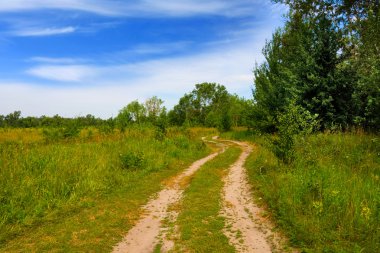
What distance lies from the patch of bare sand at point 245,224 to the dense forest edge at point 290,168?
1.16 feet

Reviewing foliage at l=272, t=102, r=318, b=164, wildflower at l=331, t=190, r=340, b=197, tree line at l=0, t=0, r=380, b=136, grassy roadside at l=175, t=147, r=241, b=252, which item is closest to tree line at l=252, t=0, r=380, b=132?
tree line at l=0, t=0, r=380, b=136

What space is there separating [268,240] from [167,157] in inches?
436

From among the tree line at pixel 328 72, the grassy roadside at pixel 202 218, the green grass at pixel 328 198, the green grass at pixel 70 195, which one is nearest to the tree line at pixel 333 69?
the tree line at pixel 328 72

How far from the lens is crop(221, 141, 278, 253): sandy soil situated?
5539mm

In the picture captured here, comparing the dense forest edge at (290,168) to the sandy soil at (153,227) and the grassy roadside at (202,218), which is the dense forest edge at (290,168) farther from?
the grassy roadside at (202,218)

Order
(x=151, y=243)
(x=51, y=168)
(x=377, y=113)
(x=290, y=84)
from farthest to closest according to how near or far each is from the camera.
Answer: (x=290, y=84)
(x=377, y=113)
(x=51, y=168)
(x=151, y=243)

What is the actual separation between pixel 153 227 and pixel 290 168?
5.89 meters

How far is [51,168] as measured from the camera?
10422 millimetres

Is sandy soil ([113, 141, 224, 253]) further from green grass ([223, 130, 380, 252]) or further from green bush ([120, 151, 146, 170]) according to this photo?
green bush ([120, 151, 146, 170])

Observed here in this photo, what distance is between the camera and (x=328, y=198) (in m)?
6.79

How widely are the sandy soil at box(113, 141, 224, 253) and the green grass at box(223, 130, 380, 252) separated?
8.94ft

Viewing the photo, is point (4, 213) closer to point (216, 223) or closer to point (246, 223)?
point (216, 223)

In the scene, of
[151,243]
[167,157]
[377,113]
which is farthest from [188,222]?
[377,113]

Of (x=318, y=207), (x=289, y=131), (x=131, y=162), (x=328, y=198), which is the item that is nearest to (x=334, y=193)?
(x=328, y=198)
